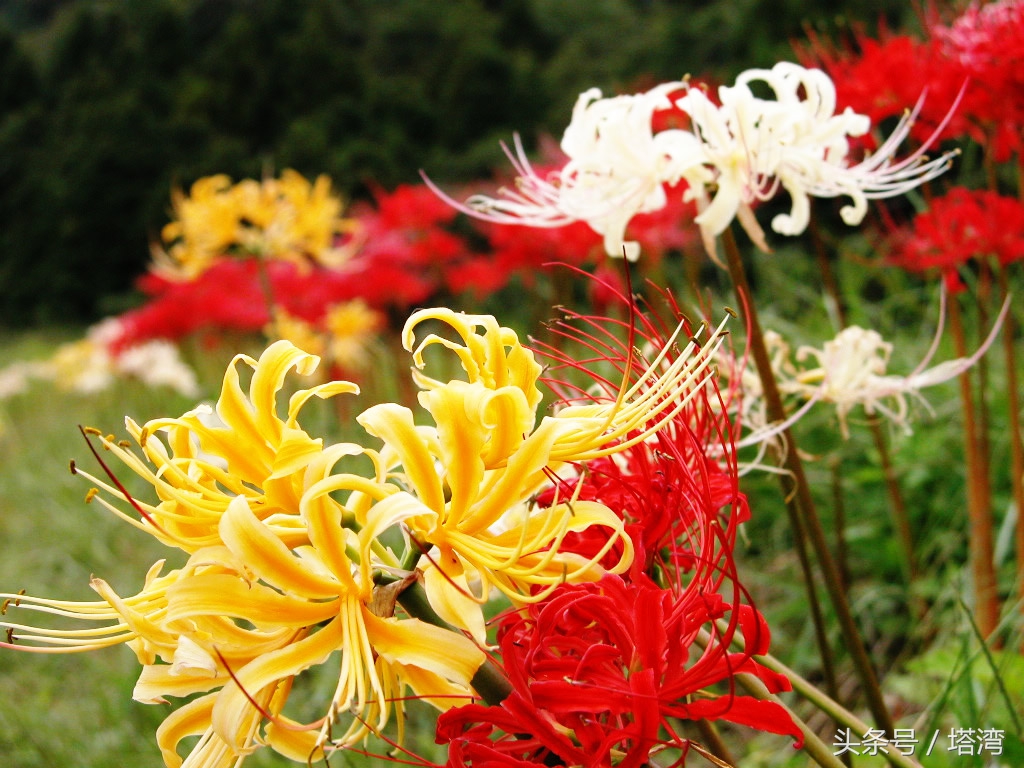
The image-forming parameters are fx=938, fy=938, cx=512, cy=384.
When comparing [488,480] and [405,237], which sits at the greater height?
[488,480]

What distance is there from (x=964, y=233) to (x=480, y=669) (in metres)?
1.57

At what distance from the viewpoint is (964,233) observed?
187cm

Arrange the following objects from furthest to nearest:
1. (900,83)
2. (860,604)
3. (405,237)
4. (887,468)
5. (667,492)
→ (405,237), (860,604), (887,468), (900,83), (667,492)

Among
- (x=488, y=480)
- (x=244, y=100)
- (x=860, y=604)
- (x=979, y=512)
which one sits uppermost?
(x=488, y=480)

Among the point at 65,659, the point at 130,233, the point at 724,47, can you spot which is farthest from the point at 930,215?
the point at 130,233

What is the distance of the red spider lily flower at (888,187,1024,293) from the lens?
181 cm

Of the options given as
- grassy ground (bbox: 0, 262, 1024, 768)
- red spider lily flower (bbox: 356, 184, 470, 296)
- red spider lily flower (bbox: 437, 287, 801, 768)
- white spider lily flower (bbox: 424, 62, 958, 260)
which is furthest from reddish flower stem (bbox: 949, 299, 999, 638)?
red spider lily flower (bbox: 356, 184, 470, 296)

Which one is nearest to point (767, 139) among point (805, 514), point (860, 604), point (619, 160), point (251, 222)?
point (619, 160)

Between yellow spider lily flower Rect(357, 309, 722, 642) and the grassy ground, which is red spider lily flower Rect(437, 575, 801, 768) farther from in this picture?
the grassy ground

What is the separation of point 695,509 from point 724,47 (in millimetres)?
10140

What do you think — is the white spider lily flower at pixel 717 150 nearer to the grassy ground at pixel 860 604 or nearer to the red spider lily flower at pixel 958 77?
the red spider lily flower at pixel 958 77

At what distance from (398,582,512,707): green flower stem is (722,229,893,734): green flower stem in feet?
1.98

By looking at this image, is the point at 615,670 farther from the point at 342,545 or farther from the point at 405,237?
the point at 405,237

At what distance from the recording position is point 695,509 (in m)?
0.84
